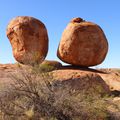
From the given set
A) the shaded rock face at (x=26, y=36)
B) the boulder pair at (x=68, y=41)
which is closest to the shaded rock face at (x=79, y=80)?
the boulder pair at (x=68, y=41)

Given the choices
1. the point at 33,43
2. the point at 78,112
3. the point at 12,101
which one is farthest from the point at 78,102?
the point at 33,43

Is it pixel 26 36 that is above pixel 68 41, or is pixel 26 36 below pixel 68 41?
above

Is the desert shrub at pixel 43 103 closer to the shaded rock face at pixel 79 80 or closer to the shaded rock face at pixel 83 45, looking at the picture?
the shaded rock face at pixel 79 80

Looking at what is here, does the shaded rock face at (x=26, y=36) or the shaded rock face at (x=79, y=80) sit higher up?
the shaded rock face at (x=26, y=36)

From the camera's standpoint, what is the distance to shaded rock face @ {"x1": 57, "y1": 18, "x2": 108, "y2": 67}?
18094 mm

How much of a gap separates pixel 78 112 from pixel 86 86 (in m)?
4.31

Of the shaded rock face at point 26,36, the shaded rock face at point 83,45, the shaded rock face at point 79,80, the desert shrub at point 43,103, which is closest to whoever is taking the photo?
the desert shrub at point 43,103

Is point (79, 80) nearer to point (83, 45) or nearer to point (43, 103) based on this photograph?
point (83, 45)

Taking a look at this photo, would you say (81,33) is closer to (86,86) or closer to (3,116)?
(86,86)

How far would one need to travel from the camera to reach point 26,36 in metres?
19.0

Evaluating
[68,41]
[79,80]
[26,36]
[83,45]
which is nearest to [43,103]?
[79,80]

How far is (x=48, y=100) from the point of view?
9914 mm

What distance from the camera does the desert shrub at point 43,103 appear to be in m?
9.51

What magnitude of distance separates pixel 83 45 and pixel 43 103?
8679mm
